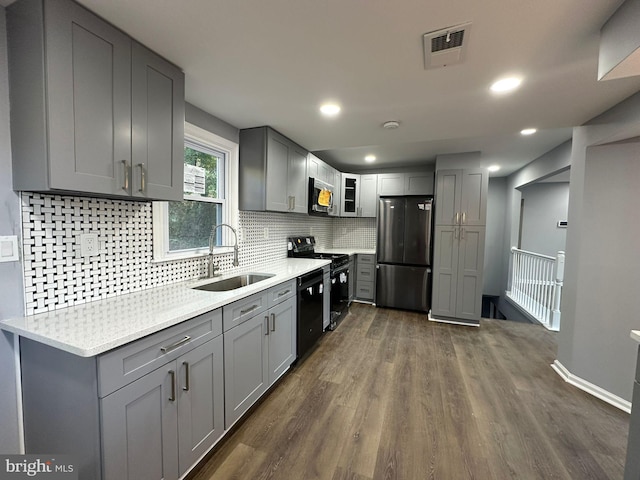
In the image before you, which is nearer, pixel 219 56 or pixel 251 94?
A: pixel 219 56

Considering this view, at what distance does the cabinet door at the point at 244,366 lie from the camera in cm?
164

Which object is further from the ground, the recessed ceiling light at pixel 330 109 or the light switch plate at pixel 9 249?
the recessed ceiling light at pixel 330 109

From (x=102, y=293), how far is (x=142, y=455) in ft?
2.89

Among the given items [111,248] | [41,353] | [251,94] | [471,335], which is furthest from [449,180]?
[41,353]

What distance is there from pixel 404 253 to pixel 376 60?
317 centimetres

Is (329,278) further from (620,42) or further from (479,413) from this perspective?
(620,42)

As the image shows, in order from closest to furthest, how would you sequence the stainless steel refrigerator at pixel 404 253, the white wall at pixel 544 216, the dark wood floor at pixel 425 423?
the dark wood floor at pixel 425 423 < the stainless steel refrigerator at pixel 404 253 < the white wall at pixel 544 216

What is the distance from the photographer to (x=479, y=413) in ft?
6.57

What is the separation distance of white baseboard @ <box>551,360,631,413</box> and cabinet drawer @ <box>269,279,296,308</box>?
2654 mm

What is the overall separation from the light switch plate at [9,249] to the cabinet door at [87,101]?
37 cm

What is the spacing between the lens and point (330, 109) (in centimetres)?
215

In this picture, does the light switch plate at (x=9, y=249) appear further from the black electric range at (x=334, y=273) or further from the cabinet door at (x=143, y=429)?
the black electric range at (x=334, y=273)

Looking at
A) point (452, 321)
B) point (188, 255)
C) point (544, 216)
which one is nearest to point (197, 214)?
point (188, 255)

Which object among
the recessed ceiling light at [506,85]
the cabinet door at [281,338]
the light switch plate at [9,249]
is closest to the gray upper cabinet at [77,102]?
the light switch plate at [9,249]
